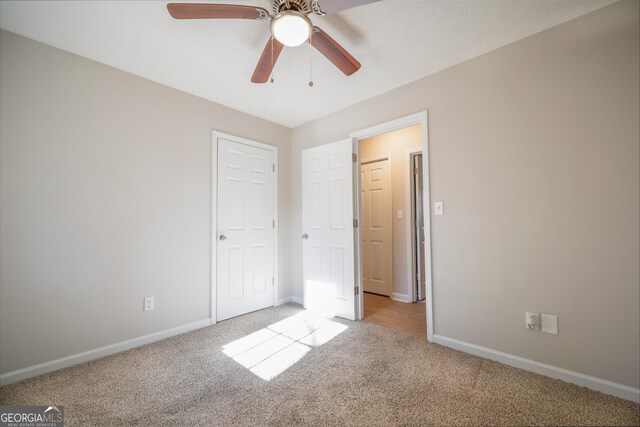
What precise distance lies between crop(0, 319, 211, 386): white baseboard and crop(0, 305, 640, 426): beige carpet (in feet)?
0.23

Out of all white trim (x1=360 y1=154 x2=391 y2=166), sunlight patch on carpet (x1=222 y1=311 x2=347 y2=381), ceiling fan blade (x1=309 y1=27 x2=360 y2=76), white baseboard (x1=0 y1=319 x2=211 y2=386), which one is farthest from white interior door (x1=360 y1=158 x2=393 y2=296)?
white baseboard (x1=0 y1=319 x2=211 y2=386)

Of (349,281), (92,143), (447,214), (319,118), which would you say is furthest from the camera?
(319,118)

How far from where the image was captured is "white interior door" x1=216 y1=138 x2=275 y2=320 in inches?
122

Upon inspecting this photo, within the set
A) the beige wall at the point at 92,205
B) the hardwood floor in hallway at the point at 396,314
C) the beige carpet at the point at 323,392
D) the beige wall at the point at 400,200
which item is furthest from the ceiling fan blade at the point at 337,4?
the hardwood floor in hallway at the point at 396,314

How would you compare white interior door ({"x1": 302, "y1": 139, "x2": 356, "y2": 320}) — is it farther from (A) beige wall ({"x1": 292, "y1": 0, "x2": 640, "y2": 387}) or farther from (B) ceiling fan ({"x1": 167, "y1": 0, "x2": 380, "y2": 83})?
(B) ceiling fan ({"x1": 167, "y1": 0, "x2": 380, "y2": 83})

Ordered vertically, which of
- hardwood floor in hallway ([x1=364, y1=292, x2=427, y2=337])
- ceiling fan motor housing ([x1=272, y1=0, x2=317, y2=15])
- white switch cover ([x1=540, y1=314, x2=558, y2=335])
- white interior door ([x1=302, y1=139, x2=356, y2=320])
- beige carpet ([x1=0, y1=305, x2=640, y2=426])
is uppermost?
ceiling fan motor housing ([x1=272, y1=0, x2=317, y2=15])

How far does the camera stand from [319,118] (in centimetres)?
356

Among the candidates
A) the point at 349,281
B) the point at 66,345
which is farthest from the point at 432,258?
the point at 66,345

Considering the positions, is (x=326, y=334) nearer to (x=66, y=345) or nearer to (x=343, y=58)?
(x=66, y=345)

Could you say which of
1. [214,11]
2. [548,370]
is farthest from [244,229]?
[548,370]

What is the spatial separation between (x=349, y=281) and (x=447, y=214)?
4.22 feet

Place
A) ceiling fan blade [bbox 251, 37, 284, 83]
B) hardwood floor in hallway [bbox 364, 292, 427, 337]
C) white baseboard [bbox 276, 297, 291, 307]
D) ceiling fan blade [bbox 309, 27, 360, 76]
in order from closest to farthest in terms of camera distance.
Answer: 1. ceiling fan blade [bbox 309, 27, 360, 76]
2. ceiling fan blade [bbox 251, 37, 284, 83]
3. hardwood floor in hallway [bbox 364, 292, 427, 337]
4. white baseboard [bbox 276, 297, 291, 307]

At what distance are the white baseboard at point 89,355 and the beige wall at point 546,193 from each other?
2464mm

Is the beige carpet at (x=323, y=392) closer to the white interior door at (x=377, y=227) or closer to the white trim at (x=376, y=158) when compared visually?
the white interior door at (x=377, y=227)
